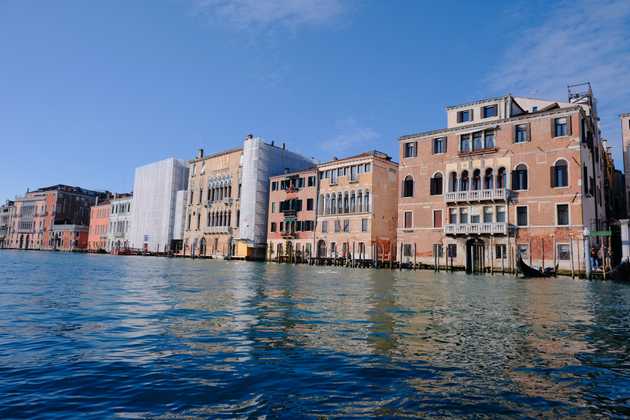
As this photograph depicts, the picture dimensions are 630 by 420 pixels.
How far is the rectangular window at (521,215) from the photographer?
28109mm

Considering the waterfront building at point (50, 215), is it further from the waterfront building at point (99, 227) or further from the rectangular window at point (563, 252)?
the rectangular window at point (563, 252)

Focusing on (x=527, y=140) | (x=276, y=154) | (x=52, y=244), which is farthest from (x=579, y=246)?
(x=52, y=244)

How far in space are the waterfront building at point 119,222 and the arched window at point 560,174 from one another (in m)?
56.2

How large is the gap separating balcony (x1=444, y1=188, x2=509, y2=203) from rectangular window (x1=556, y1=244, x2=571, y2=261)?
13.9ft

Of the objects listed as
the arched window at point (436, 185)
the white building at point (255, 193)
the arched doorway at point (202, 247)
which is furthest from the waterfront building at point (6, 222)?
the arched window at point (436, 185)

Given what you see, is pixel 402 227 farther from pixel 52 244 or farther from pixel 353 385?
pixel 52 244

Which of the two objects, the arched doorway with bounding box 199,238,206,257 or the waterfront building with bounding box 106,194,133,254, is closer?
the arched doorway with bounding box 199,238,206,257

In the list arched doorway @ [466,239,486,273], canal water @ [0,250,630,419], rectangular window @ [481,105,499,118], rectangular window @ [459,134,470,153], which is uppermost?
rectangular window @ [481,105,499,118]

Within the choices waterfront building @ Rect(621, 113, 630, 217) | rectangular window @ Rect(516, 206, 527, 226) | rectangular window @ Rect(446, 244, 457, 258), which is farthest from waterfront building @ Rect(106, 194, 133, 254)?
waterfront building @ Rect(621, 113, 630, 217)

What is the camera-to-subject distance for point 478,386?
4.16 m

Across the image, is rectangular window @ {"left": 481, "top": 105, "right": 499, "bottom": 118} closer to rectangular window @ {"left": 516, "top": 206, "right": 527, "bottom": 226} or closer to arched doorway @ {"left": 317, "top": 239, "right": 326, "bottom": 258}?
rectangular window @ {"left": 516, "top": 206, "right": 527, "bottom": 226}

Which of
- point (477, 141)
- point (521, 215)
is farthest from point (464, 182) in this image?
point (521, 215)

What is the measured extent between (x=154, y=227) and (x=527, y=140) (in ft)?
155

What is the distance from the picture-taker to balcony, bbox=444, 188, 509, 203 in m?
28.7
